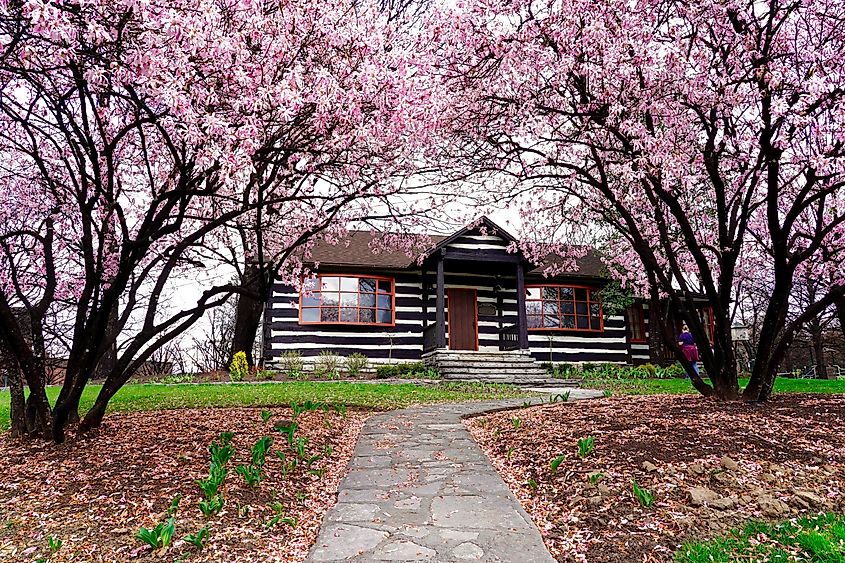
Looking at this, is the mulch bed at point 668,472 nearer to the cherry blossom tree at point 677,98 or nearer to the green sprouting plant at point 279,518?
the cherry blossom tree at point 677,98

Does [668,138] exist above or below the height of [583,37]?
below

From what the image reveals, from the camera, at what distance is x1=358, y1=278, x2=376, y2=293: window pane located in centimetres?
1620

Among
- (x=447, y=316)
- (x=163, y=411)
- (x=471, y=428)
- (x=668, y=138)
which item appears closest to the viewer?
(x=668, y=138)

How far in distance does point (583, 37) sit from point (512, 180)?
10.2 ft

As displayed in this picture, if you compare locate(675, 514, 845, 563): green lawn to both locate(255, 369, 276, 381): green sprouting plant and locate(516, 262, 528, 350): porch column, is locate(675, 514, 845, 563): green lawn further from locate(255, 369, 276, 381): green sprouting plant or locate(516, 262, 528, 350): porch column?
locate(516, 262, 528, 350): porch column

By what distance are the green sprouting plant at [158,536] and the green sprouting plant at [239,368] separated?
1061 cm

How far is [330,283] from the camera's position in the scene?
52.4ft

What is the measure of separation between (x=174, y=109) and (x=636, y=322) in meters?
17.5

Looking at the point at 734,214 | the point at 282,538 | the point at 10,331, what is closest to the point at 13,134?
the point at 10,331

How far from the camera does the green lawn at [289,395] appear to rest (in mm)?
9125

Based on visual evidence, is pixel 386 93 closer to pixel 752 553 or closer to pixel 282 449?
pixel 282 449

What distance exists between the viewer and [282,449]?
5562 mm

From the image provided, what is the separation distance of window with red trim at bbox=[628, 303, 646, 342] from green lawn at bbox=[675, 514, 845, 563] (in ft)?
51.0

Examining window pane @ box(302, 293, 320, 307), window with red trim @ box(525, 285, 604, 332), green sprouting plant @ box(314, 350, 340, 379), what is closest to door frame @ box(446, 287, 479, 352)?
window with red trim @ box(525, 285, 604, 332)
